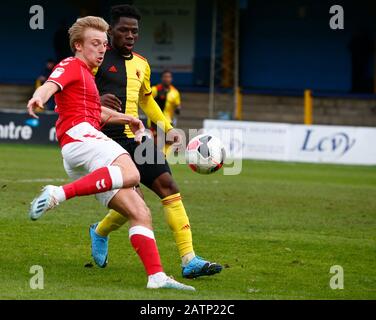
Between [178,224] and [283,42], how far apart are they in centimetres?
2709

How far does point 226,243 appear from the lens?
11.0 m

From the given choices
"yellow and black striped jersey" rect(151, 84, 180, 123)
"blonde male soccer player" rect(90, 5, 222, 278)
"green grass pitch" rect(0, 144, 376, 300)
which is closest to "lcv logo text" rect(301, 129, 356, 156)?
"yellow and black striped jersey" rect(151, 84, 180, 123)

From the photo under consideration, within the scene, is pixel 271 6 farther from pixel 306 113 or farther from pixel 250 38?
pixel 306 113

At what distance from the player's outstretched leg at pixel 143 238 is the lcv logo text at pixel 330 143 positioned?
19.6 m

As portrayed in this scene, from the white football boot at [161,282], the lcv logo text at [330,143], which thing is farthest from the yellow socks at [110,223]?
the lcv logo text at [330,143]

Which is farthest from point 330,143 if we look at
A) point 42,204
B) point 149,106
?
point 42,204

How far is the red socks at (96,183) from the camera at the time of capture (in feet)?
24.8

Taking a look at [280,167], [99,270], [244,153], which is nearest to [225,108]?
[244,153]

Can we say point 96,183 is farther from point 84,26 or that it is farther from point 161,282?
point 84,26

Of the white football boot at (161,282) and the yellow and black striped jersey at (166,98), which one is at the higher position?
the yellow and black striped jersey at (166,98)

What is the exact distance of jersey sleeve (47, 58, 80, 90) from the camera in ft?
25.6

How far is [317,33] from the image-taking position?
3466 centimetres

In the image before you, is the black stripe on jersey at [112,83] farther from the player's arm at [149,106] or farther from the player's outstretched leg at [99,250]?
the player's outstretched leg at [99,250]

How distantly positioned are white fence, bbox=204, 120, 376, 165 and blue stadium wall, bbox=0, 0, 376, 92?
6789mm
